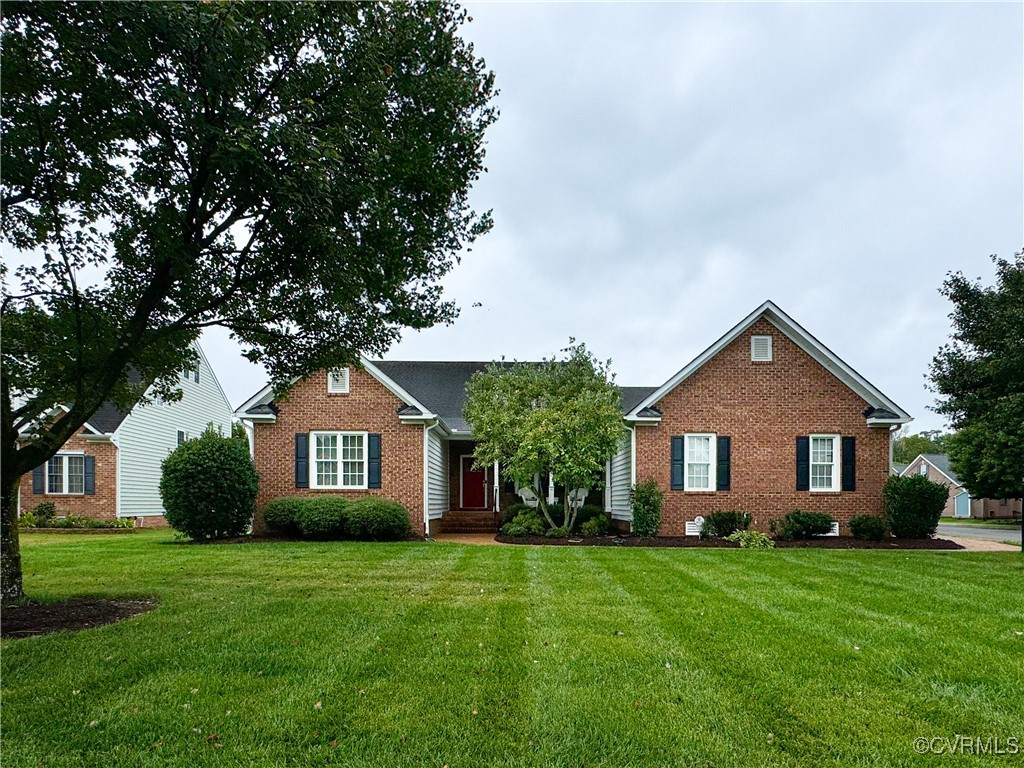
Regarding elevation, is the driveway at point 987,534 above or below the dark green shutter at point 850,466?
below

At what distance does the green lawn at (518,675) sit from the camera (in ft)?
11.5

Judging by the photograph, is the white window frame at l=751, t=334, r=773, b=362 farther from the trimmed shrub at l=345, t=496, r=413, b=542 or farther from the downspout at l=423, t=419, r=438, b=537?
the trimmed shrub at l=345, t=496, r=413, b=542

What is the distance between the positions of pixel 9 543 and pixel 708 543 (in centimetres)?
1344

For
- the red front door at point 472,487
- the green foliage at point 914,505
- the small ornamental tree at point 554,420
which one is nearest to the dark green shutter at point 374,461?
Result: the small ornamental tree at point 554,420

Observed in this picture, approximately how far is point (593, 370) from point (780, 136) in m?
7.37

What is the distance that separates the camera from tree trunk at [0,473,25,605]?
6598mm

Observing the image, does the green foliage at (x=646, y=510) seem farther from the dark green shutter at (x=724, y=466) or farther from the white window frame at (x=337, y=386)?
the white window frame at (x=337, y=386)

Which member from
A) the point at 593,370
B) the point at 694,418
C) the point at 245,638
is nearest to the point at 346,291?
the point at 245,638

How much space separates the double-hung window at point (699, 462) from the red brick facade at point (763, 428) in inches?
9.4

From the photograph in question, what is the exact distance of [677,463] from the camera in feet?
53.1

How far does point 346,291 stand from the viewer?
266 inches

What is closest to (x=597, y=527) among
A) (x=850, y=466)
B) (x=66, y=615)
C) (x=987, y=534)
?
(x=850, y=466)

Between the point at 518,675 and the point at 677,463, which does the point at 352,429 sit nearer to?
the point at 677,463

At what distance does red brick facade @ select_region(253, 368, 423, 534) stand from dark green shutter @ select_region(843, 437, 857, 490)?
11.4 m
